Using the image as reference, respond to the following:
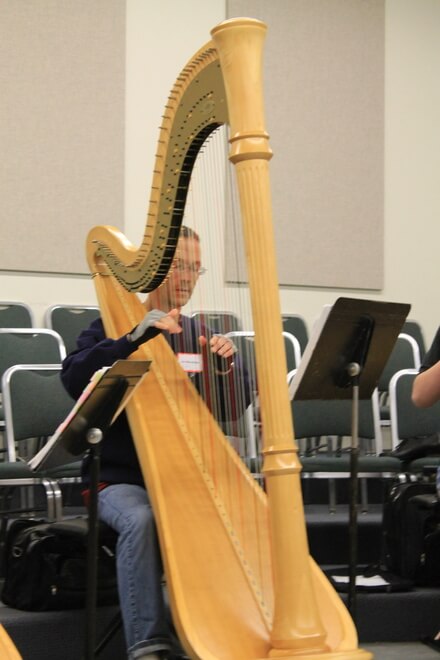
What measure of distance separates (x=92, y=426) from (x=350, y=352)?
91 centimetres

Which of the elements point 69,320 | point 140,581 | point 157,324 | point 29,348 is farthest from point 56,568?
point 69,320

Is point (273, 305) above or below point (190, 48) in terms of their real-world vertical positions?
below

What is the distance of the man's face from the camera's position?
2572 millimetres

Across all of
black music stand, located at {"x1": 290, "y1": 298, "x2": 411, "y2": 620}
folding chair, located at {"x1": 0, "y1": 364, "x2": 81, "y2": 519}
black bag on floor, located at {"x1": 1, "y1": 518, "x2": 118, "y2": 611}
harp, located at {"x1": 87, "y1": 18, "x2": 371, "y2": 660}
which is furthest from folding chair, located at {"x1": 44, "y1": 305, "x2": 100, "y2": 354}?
black music stand, located at {"x1": 290, "y1": 298, "x2": 411, "y2": 620}

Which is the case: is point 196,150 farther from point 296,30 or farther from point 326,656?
point 296,30

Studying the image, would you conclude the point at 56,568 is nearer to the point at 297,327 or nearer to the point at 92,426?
the point at 92,426

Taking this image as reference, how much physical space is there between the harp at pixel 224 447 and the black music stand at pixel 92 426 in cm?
20

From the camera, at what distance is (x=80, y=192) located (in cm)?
563

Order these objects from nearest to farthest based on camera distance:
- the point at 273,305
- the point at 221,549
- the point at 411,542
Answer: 1. the point at 273,305
2. the point at 221,549
3. the point at 411,542

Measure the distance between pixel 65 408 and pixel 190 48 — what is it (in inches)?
113

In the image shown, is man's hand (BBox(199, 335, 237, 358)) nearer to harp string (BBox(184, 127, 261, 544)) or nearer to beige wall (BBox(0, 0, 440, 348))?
harp string (BBox(184, 127, 261, 544))

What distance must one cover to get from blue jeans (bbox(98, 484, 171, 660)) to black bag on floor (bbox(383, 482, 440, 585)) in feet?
3.81

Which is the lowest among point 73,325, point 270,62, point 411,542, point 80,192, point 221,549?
point 411,542

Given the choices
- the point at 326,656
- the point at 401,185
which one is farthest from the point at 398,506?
the point at 401,185
